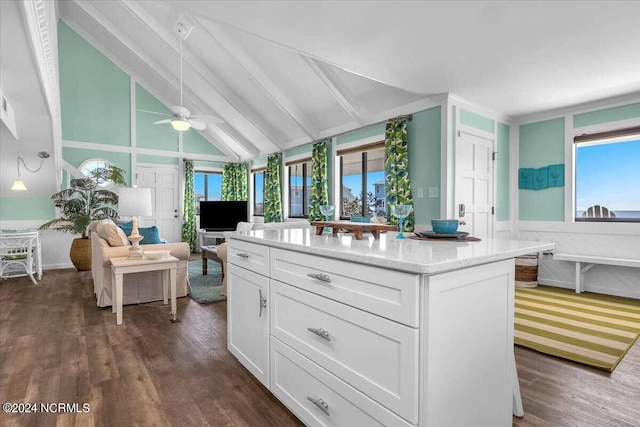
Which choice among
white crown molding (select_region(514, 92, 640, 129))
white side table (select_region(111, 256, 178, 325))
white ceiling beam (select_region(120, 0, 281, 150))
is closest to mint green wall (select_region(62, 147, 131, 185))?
white ceiling beam (select_region(120, 0, 281, 150))

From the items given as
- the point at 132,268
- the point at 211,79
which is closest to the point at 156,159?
the point at 211,79

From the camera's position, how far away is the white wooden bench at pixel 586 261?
3.91 meters

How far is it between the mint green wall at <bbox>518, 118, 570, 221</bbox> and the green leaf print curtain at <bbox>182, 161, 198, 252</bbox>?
652 cm

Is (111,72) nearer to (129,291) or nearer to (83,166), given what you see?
(83,166)

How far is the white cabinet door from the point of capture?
1894 mm

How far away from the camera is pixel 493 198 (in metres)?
4.79

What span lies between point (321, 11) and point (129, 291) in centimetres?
343

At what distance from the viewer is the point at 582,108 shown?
172 inches

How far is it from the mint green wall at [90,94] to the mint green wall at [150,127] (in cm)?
20

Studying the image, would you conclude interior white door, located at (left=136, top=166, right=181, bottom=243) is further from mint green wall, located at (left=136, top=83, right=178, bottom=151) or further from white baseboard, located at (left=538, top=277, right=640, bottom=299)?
white baseboard, located at (left=538, top=277, right=640, bottom=299)

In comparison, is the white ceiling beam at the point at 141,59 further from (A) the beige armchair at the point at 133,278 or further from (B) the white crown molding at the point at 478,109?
(B) the white crown molding at the point at 478,109

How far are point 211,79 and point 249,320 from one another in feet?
16.9

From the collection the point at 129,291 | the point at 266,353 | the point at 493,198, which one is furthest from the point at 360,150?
the point at 266,353

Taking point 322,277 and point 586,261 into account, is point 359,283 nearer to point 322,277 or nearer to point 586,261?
point 322,277
